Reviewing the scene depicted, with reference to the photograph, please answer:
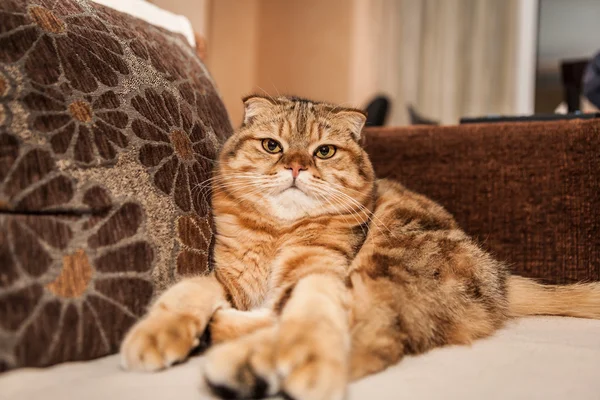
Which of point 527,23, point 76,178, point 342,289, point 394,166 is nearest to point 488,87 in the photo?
point 527,23

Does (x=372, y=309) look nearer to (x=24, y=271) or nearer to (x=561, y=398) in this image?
(x=561, y=398)

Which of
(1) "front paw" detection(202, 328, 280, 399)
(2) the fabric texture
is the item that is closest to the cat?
(1) "front paw" detection(202, 328, 280, 399)

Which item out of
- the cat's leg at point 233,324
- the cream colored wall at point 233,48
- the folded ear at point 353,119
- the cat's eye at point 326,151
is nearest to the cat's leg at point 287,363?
the cat's leg at point 233,324

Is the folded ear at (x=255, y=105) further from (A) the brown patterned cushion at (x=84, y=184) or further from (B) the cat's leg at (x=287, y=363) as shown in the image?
(B) the cat's leg at (x=287, y=363)

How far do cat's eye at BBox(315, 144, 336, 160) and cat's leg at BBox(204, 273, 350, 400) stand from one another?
0.56 metres

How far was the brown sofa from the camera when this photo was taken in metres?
0.70

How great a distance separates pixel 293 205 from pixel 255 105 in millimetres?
330

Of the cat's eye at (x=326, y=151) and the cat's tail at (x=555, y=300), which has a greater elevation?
the cat's eye at (x=326, y=151)

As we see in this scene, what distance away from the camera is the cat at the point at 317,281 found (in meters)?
0.71

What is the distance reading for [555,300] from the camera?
3.95 ft

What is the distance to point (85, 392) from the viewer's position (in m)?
0.65

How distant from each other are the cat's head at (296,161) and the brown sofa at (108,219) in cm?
9

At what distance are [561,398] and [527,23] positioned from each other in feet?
12.8

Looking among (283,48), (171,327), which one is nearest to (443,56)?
(283,48)
